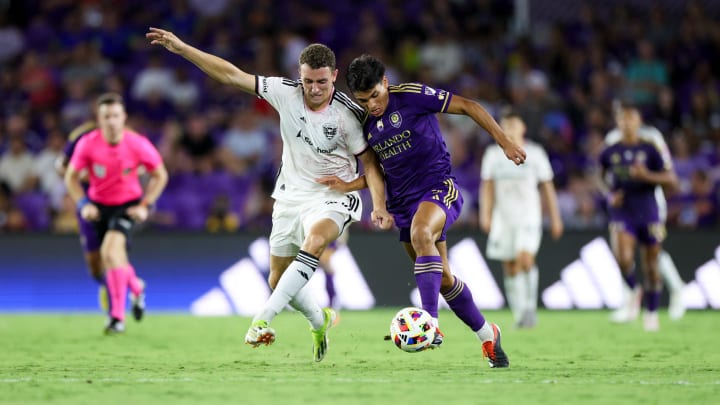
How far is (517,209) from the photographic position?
14203 mm

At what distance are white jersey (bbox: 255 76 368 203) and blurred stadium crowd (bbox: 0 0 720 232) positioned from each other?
8.52 metres

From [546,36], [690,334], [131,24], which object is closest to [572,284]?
[690,334]

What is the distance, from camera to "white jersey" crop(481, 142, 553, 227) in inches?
558

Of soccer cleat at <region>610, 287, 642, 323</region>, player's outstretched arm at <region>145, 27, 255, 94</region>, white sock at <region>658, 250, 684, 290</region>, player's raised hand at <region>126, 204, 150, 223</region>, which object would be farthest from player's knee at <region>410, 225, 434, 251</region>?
white sock at <region>658, 250, 684, 290</region>

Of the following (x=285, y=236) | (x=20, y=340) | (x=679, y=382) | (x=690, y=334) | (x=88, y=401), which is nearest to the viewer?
(x=88, y=401)

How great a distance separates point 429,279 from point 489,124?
1214 millimetres

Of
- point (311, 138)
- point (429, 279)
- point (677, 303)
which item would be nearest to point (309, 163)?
point (311, 138)

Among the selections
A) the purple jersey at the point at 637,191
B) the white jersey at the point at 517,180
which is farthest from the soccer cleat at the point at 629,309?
the white jersey at the point at 517,180

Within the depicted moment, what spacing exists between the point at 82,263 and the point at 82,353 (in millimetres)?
6890

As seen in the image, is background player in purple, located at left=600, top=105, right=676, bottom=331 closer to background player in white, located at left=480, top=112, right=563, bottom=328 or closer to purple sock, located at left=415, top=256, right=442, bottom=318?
background player in white, located at left=480, top=112, right=563, bottom=328

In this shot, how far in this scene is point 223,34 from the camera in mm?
21344

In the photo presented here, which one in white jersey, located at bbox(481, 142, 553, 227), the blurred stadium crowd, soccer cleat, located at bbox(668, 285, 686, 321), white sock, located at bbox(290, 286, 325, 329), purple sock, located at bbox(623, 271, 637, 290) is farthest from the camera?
the blurred stadium crowd

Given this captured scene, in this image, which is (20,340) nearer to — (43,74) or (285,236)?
(285,236)

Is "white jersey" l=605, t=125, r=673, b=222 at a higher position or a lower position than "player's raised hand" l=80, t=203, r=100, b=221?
higher
